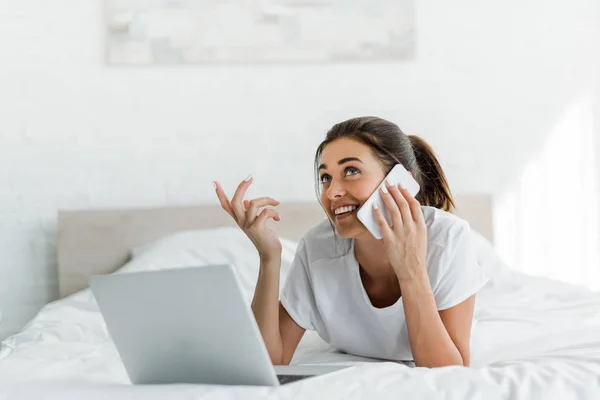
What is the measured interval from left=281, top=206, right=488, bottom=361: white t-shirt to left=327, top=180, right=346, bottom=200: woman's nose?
158 millimetres

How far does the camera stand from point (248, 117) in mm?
2998

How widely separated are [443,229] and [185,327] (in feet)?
2.14

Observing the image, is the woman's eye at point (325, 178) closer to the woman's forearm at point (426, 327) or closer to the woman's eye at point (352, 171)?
the woman's eye at point (352, 171)

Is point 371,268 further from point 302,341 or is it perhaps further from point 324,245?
point 302,341

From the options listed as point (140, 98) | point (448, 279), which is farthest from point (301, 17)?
point (448, 279)

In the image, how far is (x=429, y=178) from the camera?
1.81 metres

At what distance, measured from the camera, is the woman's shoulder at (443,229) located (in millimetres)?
1555

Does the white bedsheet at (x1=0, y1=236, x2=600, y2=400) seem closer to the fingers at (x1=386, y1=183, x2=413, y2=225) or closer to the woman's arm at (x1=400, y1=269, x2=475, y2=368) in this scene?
the woman's arm at (x1=400, y1=269, x2=475, y2=368)

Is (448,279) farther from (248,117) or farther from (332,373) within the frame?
(248,117)

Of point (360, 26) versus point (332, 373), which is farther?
point (360, 26)

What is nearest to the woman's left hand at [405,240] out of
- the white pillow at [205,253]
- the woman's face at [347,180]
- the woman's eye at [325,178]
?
the woman's face at [347,180]

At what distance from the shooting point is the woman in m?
1.44

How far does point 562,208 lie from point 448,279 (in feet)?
6.08

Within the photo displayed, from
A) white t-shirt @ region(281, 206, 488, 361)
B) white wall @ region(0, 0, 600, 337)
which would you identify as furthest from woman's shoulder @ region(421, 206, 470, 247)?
white wall @ region(0, 0, 600, 337)
